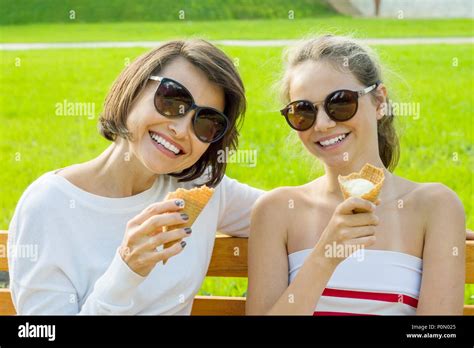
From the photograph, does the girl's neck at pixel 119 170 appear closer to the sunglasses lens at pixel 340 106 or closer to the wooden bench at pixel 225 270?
the wooden bench at pixel 225 270

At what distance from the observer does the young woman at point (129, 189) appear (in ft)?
8.20

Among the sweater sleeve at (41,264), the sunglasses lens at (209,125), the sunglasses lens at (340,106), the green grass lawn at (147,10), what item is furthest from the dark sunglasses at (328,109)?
the green grass lawn at (147,10)

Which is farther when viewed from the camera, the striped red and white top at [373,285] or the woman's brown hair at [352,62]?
the woman's brown hair at [352,62]

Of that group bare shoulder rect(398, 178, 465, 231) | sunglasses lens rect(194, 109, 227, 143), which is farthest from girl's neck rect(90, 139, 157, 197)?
bare shoulder rect(398, 178, 465, 231)

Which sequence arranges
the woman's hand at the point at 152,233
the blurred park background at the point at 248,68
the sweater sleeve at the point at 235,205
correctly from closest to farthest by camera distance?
the woman's hand at the point at 152,233
the sweater sleeve at the point at 235,205
the blurred park background at the point at 248,68

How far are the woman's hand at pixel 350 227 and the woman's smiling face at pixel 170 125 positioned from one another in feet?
1.69

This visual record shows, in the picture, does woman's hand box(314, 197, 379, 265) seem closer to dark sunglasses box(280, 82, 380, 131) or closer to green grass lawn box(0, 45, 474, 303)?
dark sunglasses box(280, 82, 380, 131)

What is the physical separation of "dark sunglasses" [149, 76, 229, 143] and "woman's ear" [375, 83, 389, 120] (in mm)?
572

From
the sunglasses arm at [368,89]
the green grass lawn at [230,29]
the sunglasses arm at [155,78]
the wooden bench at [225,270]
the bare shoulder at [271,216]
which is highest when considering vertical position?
the green grass lawn at [230,29]

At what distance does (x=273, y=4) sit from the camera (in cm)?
1328

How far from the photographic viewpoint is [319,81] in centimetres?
267

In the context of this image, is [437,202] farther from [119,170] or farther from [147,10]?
[147,10]

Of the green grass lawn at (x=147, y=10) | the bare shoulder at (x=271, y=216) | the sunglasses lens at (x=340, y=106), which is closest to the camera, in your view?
the sunglasses lens at (x=340, y=106)

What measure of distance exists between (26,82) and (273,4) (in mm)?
5707
